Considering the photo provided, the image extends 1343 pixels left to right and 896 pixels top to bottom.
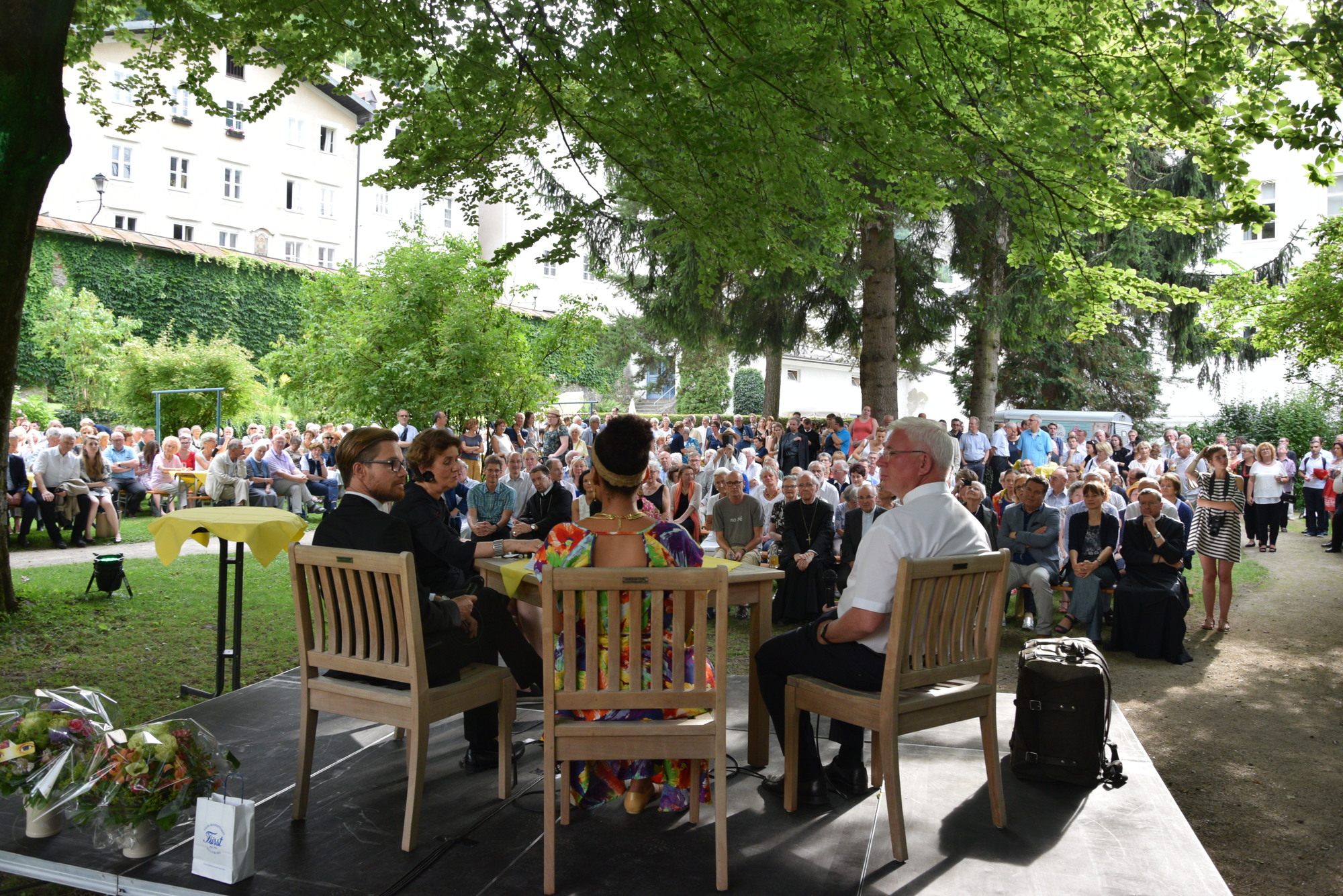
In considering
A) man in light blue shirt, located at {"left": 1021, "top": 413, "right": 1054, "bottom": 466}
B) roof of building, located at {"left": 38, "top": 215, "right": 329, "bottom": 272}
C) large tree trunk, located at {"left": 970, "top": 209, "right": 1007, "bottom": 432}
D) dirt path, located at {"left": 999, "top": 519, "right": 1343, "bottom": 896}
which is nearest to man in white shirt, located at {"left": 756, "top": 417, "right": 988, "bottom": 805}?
dirt path, located at {"left": 999, "top": 519, "right": 1343, "bottom": 896}

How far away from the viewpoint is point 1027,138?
23.4 ft

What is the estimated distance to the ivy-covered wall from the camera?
23.4 meters

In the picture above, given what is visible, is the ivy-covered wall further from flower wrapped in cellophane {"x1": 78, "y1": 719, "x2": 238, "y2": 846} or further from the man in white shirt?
the man in white shirt

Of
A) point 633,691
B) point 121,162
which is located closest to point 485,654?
point 633,691

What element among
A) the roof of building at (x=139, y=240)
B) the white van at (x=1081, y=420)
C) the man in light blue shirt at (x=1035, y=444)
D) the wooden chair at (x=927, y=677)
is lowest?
the wooden chair at (x=927, y=677)

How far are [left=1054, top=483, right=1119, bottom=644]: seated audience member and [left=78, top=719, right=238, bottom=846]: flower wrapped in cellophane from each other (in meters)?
7.11

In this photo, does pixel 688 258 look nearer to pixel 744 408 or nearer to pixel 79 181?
pixel 79 181

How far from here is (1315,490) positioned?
1622 centimetres

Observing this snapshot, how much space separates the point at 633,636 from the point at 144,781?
5.41ft

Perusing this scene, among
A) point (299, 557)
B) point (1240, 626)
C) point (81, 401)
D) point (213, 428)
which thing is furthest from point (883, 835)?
point (81, 401)

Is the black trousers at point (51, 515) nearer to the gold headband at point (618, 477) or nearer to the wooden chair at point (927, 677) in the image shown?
the gold headband at point (618, 477)

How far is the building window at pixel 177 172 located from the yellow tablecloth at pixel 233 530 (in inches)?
1177

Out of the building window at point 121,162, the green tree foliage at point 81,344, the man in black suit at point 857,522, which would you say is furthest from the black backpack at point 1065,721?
the building window at point 121,162

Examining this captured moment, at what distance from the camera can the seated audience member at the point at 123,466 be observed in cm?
1401
